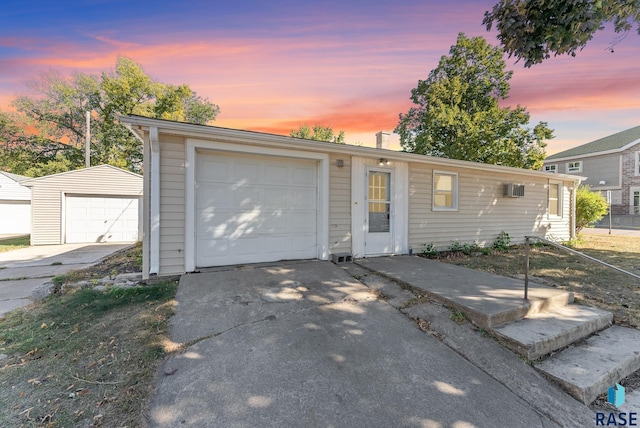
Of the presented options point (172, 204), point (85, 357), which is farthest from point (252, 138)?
point (85, 357)

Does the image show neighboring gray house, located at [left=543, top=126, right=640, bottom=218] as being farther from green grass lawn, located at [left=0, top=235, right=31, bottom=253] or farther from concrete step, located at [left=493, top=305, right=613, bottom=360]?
green grass lawn, located at [left=0, top=235, right=31, bottom=253]

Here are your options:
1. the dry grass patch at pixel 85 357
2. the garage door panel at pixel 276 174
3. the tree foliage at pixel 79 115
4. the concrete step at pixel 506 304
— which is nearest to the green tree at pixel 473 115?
the garage door panel at pixel 276 174

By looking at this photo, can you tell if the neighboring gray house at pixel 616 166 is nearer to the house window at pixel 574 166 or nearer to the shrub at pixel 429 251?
the house window at pixel 574 166

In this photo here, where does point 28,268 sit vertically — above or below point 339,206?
below

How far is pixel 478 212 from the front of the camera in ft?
26.7

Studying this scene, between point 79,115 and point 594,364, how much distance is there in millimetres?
27584

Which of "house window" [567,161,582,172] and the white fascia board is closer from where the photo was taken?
the white fascia board

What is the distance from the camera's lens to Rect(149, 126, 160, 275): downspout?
4285mm

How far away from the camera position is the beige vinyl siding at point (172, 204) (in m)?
4.42

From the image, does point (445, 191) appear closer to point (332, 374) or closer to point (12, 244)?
point (332, 374)

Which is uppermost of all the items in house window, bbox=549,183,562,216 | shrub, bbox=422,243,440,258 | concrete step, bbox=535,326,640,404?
house window, bbox=549,183,562,216

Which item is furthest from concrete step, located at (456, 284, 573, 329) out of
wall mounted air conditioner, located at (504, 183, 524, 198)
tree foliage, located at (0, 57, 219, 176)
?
tree foliage, located at (0, 57, 219, 176)

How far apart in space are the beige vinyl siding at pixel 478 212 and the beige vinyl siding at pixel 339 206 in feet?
6.19

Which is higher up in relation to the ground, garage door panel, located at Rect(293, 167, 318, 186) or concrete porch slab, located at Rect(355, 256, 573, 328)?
garage door panel, located at Rect(293, 167, 318, 186)
